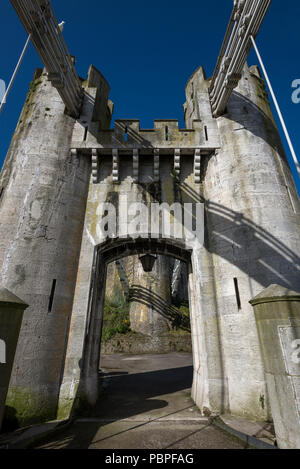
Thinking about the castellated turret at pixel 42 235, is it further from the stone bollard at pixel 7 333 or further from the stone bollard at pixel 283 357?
the stone bollard at pixel 283 357

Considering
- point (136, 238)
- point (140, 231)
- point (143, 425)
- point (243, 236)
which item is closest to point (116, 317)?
point (136, 238)

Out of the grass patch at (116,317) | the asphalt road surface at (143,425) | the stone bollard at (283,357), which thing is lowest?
the asphalt road surface at (143,425)

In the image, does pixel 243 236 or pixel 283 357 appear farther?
pixel 243 236

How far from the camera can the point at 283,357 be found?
329 cm

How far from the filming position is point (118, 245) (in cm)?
753

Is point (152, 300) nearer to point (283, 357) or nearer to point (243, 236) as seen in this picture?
point (243, 236)

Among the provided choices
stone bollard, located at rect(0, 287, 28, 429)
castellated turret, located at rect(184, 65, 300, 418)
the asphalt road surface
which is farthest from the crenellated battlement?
the asphalt road surface

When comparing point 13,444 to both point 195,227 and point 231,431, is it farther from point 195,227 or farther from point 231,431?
point 195,227

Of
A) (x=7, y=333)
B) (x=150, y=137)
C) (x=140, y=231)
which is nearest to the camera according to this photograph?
(x=7, y=333)

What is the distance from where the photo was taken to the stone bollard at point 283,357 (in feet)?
10.2

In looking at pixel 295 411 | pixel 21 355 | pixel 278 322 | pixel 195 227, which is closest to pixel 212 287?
pixel 195 227

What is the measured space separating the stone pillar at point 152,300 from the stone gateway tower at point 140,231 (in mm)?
12370

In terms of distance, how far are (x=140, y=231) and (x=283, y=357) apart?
16.0 feet

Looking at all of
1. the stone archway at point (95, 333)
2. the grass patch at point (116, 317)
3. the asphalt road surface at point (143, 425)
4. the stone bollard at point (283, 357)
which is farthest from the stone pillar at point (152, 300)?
the stone bollard at point (283, 357)
